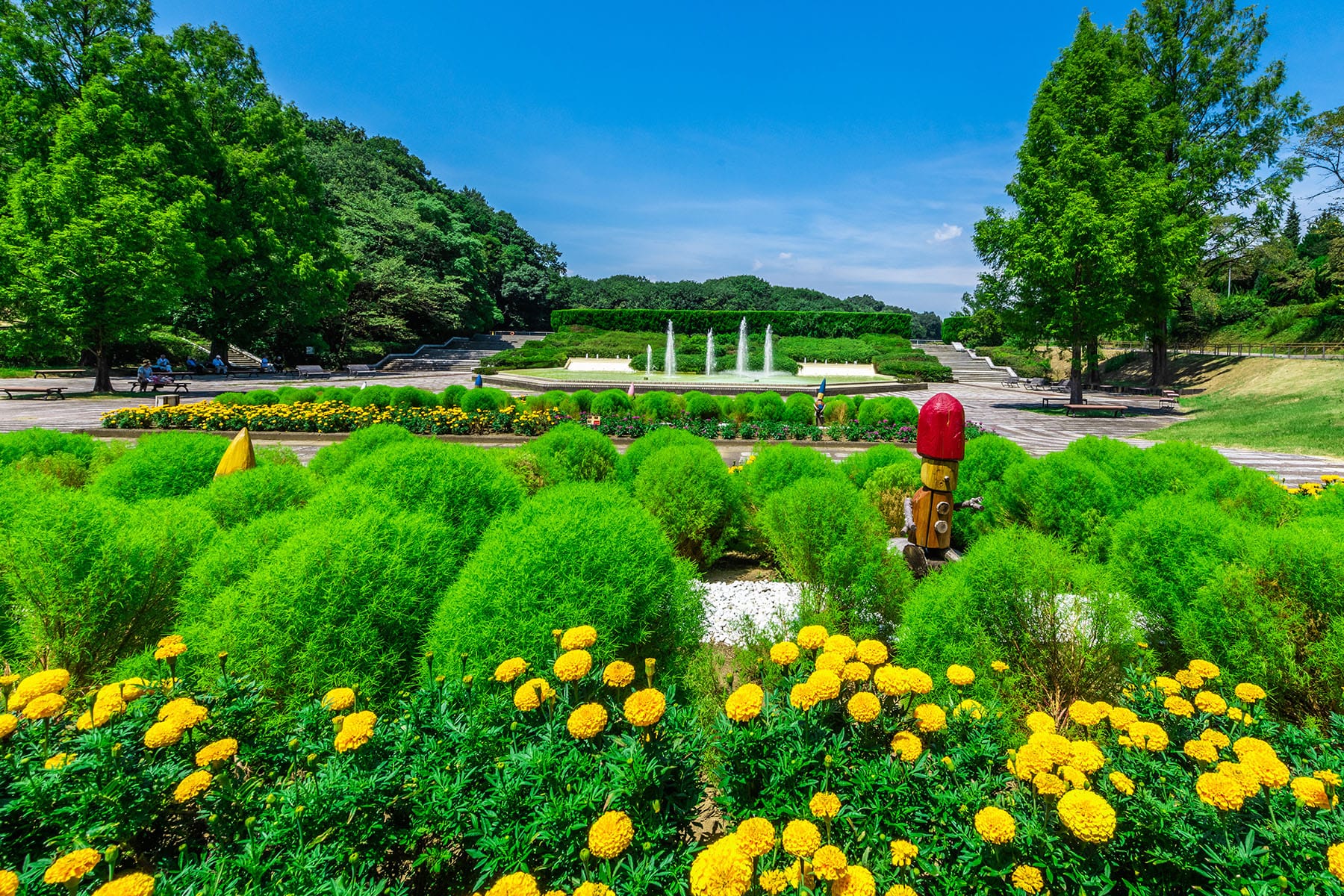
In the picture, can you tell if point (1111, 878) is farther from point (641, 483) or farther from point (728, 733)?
point (641, 483)

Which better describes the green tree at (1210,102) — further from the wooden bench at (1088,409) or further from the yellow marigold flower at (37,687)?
the yellow marigold flower at (37,687)

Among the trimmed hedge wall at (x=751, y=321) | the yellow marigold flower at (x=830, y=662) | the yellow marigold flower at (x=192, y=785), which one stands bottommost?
the yellow marigold flower at (x=192, y=785)

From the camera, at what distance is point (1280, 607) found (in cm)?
254

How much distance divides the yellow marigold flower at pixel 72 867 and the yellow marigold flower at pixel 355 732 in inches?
20.6

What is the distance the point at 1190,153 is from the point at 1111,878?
29.4 metres

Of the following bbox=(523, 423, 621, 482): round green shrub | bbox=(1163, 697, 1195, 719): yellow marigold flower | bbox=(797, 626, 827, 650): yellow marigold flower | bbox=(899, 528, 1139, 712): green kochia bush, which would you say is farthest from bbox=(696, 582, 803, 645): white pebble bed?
bbox=(1163, 697, 1195, 719): yellow marigold flower

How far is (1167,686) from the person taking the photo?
2.10 meters

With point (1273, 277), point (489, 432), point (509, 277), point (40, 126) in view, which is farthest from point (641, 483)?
point (509, 277)

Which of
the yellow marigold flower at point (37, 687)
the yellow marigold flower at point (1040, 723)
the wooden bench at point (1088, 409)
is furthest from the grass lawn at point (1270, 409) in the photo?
the yellow marigold flower at point (37, 687)

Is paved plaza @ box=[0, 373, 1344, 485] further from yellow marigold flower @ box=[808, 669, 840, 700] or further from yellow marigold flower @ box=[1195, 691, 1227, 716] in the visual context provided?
yellow marigold flower @ box=[808, 669, 840, 700]

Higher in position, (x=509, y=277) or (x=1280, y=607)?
(x=509, y=277)

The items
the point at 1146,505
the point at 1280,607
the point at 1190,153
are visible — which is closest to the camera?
the point at 1280,607

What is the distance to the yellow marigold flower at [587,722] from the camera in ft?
5.56

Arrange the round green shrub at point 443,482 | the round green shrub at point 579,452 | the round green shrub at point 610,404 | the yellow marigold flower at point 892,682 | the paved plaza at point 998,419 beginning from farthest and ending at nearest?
the round green shrub at point 610,404
the paved plaza at point 998,419
the round green shrub at point 579,452
the round green shrub at point 443,482
the yellow marigold flower at point 892,682
